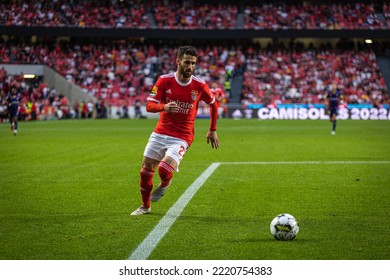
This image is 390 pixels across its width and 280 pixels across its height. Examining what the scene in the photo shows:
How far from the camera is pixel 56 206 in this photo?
10.5 meters

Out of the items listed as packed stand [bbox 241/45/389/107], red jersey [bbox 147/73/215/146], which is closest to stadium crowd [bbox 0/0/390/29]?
packed stand [bbox 241/45/389/107]

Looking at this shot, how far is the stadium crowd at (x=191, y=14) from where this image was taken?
6412 centimetres

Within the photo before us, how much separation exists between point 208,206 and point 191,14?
57313mm

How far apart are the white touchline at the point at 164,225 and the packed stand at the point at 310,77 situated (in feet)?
147

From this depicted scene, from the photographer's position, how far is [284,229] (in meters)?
7.75

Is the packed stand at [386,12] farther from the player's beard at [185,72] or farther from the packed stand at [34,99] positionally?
the player's beard at [185,72]

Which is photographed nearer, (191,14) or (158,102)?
(158,102)

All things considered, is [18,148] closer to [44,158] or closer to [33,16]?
[44,158]

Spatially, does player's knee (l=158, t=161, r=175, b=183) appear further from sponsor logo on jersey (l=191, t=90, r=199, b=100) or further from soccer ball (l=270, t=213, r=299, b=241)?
soccer ball (l=270, t=213, r=299, b=241)

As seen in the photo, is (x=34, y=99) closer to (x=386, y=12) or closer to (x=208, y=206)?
(x=386, y=12)

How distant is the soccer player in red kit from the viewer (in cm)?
972

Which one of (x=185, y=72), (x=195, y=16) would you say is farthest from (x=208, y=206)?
(x=195, y=16)

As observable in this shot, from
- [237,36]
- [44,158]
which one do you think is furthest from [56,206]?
[237,36]

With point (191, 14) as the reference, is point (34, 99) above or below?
below
